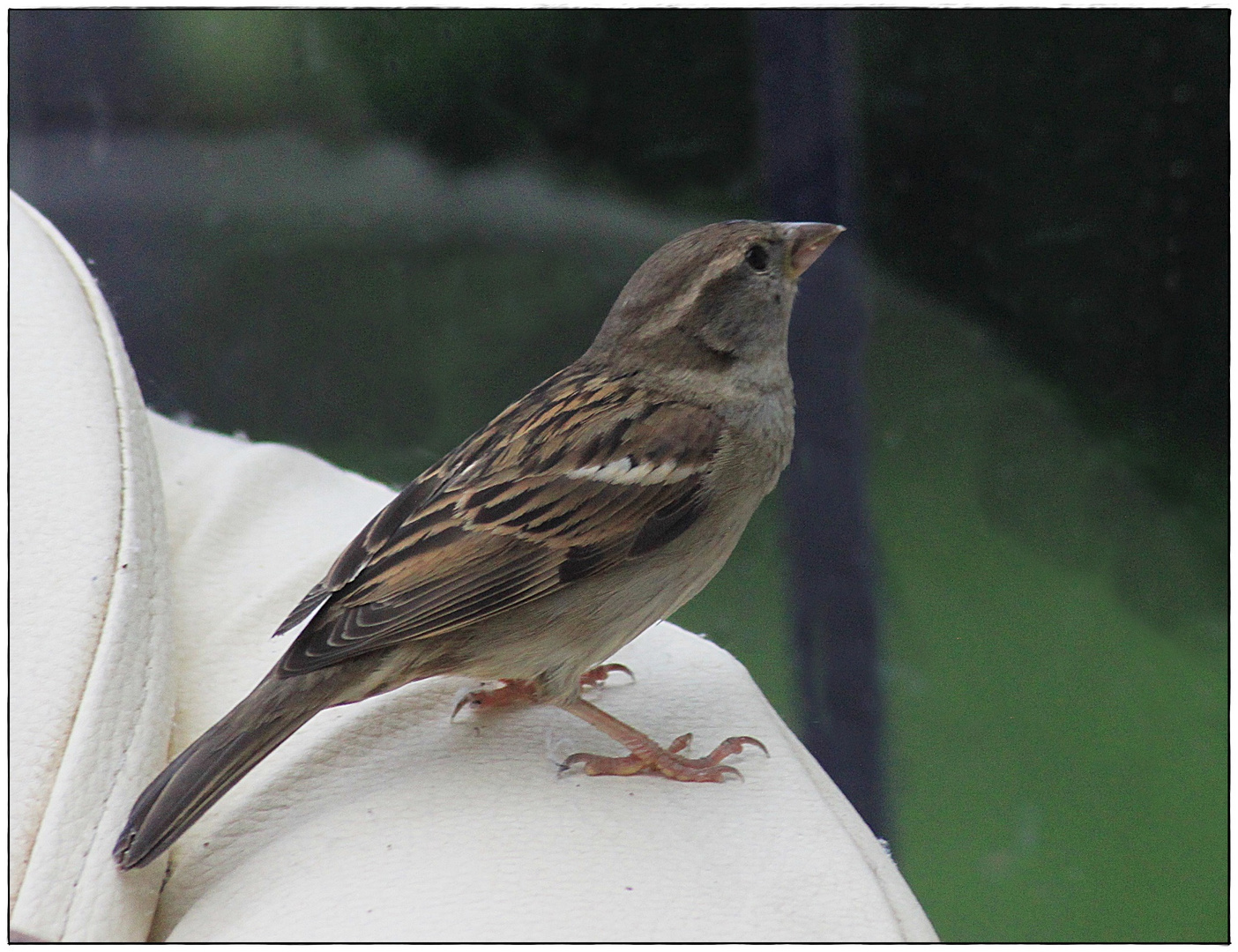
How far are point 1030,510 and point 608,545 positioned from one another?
5.68 feet

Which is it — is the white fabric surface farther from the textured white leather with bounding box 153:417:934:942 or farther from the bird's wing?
the bird's wing

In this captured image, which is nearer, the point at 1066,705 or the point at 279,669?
the point at 279,669

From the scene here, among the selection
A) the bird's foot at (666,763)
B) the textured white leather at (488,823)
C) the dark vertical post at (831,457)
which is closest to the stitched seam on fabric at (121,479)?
the textured white leather at (488,823)

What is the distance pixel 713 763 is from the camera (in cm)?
133

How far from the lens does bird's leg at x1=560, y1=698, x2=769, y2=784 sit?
1.29m

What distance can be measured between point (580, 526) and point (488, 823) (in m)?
0.34

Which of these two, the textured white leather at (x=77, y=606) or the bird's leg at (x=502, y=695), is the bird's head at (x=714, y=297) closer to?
the bird's leg at (x=502, y=695)

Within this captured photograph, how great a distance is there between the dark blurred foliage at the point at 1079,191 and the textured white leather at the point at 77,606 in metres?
1.24

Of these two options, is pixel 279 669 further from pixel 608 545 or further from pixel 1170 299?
pixel 1170 299

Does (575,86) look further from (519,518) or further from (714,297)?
(519,518)

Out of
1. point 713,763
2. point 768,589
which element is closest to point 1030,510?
point 768,589

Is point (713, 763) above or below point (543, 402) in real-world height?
below

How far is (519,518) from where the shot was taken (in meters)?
1.28

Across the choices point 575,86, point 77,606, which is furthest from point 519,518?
point 575,86
